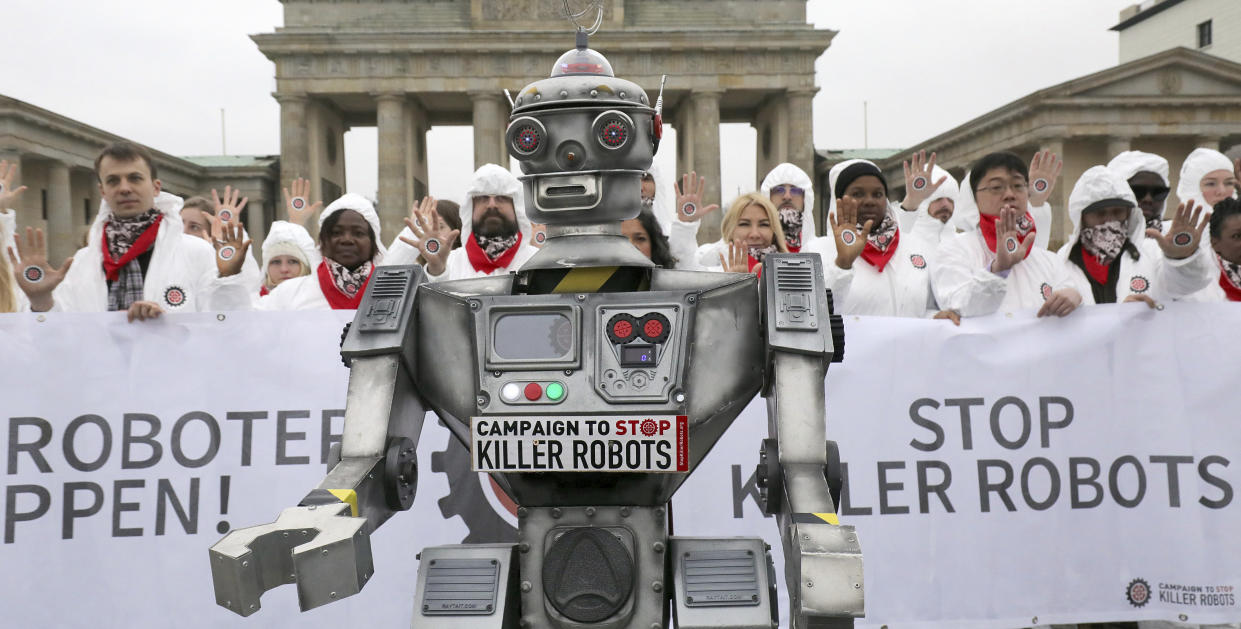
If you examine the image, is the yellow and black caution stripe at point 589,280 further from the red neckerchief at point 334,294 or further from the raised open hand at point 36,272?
the raised open hand at point 36,272

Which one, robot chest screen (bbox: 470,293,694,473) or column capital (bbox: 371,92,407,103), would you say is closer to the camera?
robot chest screen (bbox: 470,293,694,473)

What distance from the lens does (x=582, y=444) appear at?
A: 269cm

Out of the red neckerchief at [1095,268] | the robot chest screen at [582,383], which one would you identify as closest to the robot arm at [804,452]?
the robot chest screen at [582,383]

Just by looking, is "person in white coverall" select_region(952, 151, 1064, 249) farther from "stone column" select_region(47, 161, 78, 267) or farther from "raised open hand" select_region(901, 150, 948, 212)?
"stone column" select_region(47, 161, 78, 267)

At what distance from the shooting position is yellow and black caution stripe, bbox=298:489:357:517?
255 cm

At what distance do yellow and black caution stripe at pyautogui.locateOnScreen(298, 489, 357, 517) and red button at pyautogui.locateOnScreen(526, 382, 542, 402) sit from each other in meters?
0.50

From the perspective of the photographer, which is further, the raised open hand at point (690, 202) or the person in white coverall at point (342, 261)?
the raised open hand at point (690, 202)

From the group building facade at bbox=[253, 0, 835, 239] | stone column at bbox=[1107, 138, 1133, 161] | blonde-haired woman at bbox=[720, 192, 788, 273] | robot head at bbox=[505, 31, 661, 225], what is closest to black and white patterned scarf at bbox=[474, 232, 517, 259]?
blonde-haired woman at bbox=[720, 192, 788, 273]

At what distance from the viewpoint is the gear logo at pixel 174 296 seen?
530 centimetres

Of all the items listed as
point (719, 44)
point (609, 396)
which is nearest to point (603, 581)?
point (609, 396)

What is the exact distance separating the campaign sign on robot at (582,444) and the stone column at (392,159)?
4110cm

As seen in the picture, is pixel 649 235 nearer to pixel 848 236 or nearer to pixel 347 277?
pixel 848 236

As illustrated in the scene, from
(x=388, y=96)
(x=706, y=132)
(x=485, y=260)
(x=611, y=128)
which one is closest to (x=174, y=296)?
(x=485, y=260)

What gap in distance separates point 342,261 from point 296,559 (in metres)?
3.47
